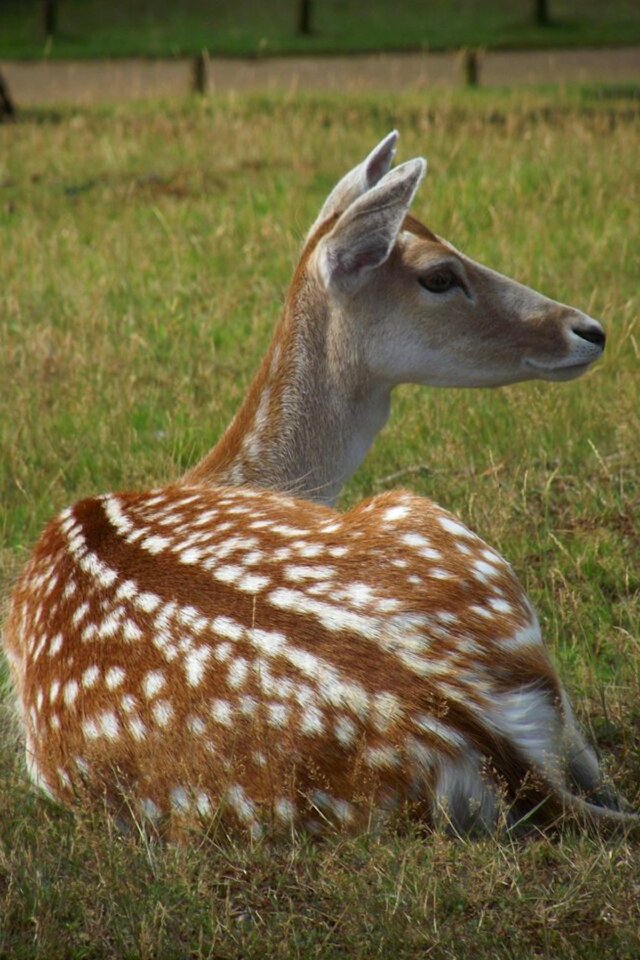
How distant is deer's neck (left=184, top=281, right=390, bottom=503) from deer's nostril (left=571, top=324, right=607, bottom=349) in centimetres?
64

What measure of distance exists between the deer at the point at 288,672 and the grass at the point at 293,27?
21175 millimetres

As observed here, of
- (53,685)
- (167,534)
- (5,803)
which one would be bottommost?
(5,803)

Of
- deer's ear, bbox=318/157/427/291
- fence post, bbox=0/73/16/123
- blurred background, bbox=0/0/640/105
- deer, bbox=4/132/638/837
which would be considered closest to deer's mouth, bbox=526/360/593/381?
deer's ear, bbox=318/157/427/291

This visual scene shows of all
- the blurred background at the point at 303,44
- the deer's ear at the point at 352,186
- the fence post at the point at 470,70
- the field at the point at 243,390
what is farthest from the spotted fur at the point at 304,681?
the fence post at the point at 470,70

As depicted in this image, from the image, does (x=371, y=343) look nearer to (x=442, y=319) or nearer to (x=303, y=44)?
(x=442, y=319)

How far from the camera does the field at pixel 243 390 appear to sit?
2762 mm

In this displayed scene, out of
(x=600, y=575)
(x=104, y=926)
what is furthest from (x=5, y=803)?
(x=600, y=575)

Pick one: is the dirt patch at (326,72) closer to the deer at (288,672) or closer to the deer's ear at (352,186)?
the deer's ear at (352,186)

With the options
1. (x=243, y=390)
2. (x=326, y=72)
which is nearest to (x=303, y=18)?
(x=326, y=72)

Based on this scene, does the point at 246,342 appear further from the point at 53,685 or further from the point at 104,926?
the point at 104,926

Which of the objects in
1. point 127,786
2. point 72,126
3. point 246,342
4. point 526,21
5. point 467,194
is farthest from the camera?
point 526,21

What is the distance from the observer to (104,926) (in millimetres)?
2732

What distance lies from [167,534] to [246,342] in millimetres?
3491

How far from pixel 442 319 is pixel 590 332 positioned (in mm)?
460
